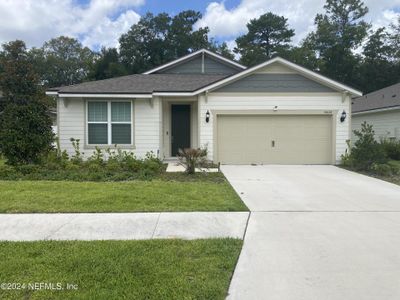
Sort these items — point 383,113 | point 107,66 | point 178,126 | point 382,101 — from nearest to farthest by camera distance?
1. point 178,126
2. point 383,113
3. point 382,101
4. point 107,66

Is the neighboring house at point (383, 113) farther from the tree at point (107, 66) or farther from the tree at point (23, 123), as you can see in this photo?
the tree at point (107, 66)

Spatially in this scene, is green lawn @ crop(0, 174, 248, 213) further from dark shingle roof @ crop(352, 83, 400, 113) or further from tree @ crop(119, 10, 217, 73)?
tree @ crop(119, 10, 217, 73)

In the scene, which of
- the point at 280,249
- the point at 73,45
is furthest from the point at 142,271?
the point at 73,45

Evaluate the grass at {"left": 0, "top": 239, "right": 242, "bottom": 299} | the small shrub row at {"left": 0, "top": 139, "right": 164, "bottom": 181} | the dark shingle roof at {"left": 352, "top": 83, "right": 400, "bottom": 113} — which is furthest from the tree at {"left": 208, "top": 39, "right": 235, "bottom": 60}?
the grass at {"left": 0, "top": 239, "right": 242, "bottom": 299}

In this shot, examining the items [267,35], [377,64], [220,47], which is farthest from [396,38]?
[220,47]

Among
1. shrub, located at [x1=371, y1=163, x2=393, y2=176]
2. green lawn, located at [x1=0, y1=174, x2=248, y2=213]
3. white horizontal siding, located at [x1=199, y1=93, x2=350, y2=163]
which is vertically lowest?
green lawn, located at [x1=0, y1=174, x2=248, y2=213]

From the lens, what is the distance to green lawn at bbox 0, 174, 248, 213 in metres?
6.81

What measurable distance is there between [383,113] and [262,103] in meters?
9.58

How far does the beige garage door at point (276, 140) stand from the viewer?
14117 mm

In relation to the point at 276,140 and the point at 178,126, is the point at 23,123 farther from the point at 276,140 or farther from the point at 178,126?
the point at 276,140

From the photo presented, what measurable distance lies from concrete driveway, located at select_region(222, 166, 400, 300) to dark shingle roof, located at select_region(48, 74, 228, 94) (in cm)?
607

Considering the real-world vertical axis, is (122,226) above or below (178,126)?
below

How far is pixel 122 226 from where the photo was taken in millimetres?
5734

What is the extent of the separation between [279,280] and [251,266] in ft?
1.44
